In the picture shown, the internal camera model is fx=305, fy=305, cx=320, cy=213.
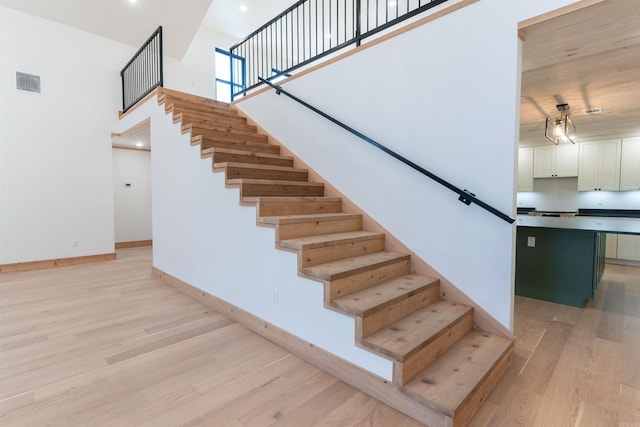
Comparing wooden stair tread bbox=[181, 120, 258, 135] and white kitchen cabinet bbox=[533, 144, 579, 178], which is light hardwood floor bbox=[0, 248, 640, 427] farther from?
white kitchen cabinet bbox=[533, 144, 579, 178]

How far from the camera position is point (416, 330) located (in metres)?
1.94

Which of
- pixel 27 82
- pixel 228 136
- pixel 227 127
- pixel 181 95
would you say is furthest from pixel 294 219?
pixel 27 82

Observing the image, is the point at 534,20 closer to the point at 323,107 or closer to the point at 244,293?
the point at 323,107

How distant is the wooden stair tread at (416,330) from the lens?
5.66 ft

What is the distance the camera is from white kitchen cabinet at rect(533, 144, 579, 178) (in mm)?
6191

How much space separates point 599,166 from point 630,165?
0.42 meters

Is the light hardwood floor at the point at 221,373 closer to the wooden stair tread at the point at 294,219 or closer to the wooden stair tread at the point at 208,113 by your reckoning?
the wooden stair tread at the point at 294,219

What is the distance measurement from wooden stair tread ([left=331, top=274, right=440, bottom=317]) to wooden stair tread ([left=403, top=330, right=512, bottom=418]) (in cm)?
44

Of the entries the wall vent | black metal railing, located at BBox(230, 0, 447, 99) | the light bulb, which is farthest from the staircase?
the wall vent

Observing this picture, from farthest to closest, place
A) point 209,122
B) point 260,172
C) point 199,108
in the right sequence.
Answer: point 199,108 → point 209,122 → point 260,172

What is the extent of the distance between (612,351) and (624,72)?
2474mm

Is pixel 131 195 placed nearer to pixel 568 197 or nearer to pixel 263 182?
pixel 263 182

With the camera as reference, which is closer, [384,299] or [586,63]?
[384,299]

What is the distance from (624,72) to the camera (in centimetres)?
281
